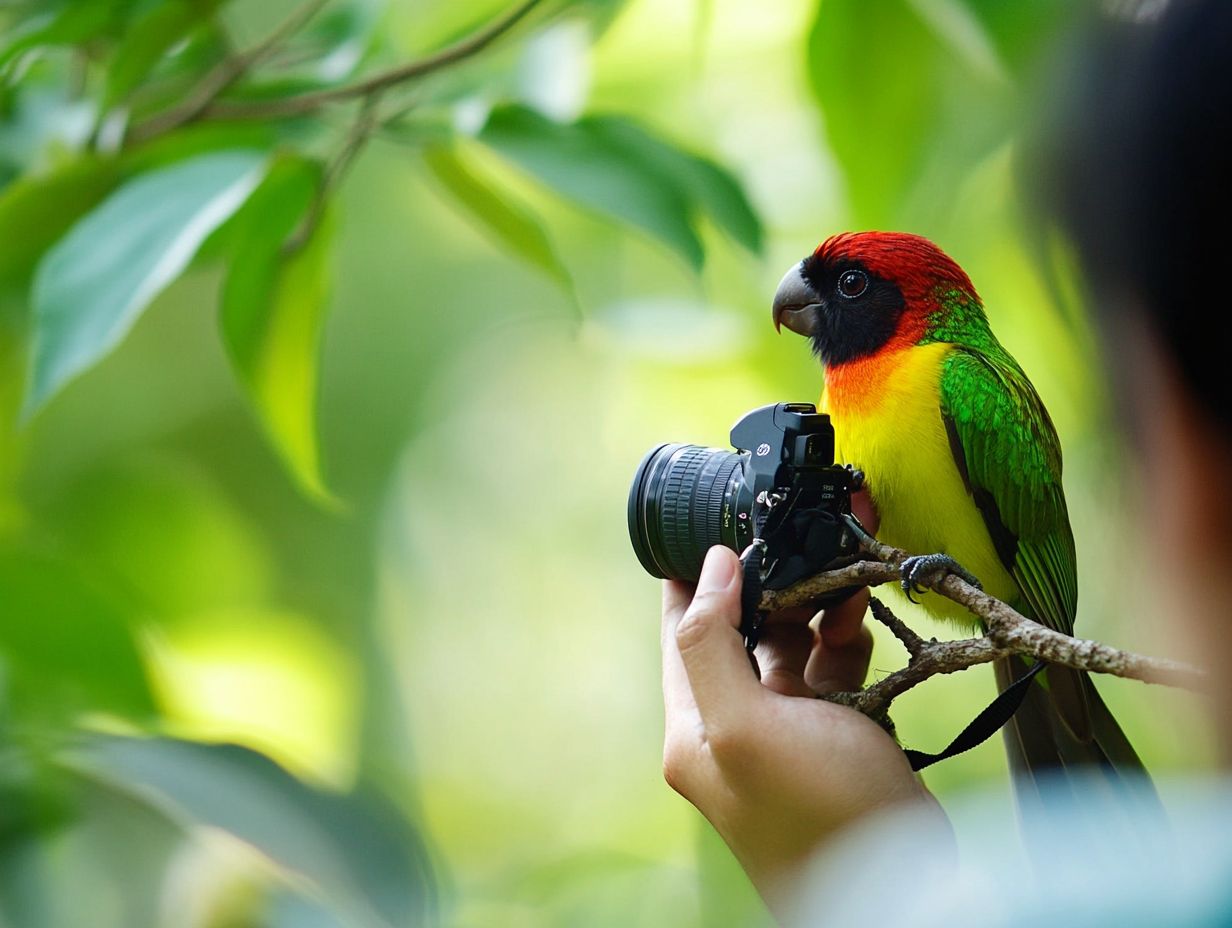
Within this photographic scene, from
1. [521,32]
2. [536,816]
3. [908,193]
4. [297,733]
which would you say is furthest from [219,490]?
[908,193]

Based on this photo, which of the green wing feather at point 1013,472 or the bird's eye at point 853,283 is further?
the bird's eye at point 853,283

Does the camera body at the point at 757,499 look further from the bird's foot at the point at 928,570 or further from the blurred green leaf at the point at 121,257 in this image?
the blurred green leaf at the point at 121,257

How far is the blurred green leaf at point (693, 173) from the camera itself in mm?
1070

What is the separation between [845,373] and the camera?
975mm

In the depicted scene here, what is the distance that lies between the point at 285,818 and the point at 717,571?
0.48 meters

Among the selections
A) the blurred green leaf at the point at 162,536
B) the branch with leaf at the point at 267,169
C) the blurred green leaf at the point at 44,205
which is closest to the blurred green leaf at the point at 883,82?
the branch with leaf at the point at 267,169

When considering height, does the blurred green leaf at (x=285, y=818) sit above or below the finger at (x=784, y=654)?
below

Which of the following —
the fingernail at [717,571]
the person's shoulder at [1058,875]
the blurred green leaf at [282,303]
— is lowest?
the person's shoulder at [1058,875]

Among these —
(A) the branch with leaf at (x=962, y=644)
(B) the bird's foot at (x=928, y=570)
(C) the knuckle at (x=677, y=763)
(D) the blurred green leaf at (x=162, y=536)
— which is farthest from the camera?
(D) the blurred green leaf at (x=162, y=536)

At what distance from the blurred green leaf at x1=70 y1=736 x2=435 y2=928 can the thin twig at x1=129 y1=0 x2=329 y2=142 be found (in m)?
0.53

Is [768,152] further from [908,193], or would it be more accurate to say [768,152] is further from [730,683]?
[730,683]

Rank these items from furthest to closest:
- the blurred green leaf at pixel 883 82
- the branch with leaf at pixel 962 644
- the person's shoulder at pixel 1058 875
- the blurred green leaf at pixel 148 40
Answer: the blurred green leaf at pixel 883 82 < the blurred green leaf at pixel 148 40 < the branch with leaf at pixel 962 644 < the person's shoulder at pixel 1058 875

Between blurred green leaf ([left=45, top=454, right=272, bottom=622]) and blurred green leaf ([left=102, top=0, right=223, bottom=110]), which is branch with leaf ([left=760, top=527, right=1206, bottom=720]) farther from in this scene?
blurred green leaf ([left=45, top=454, right=272, bottom=622])

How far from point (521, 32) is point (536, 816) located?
1.82m
